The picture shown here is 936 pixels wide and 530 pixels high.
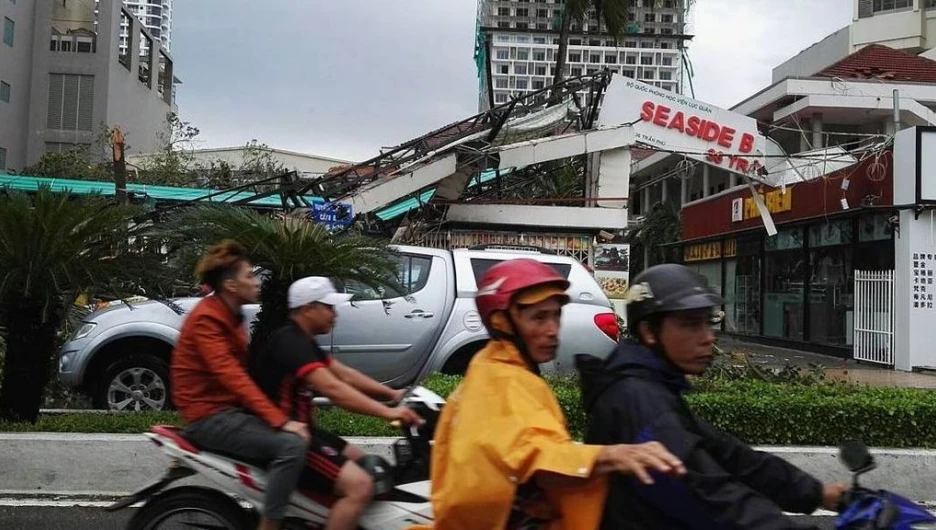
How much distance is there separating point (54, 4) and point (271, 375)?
54146 mm

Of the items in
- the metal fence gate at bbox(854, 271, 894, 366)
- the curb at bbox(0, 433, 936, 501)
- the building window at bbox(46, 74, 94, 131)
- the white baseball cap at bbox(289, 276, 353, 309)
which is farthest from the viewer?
the building window at bbox(46, 74, 94, 131)

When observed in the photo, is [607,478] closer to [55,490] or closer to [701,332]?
[701,332]

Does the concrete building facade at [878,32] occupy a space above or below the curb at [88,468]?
above

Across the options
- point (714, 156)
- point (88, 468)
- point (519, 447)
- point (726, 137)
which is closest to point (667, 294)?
point (519, 447)

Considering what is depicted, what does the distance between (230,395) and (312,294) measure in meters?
0.57

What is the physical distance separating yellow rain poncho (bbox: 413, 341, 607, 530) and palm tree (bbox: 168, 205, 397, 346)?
5.22 metres

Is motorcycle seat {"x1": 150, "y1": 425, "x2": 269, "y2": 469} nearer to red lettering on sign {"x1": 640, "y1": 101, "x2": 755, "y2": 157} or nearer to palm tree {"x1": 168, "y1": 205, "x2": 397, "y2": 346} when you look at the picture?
palm tree {"x1": 168, "y1": 205, "x2": 397, "y2": 346}

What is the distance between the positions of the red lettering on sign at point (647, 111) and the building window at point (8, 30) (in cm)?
4243

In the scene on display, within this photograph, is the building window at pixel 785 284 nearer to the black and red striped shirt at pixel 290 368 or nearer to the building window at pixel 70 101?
the black and red striped shirt at pixel 290 368

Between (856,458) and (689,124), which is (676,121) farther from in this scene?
(856,458)

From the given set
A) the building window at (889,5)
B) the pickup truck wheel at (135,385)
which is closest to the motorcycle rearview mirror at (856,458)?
the pickup truck wheel at (135,385)

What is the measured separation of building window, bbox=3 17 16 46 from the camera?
46.9m

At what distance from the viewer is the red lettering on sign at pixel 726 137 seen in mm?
15836

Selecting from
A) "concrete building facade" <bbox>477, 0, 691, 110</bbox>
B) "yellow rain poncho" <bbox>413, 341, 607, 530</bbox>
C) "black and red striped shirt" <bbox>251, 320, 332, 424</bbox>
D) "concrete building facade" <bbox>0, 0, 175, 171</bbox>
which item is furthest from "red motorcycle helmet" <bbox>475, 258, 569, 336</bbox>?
"concrete building facade" <bbox>477, 0, 691, 110</bbox>
